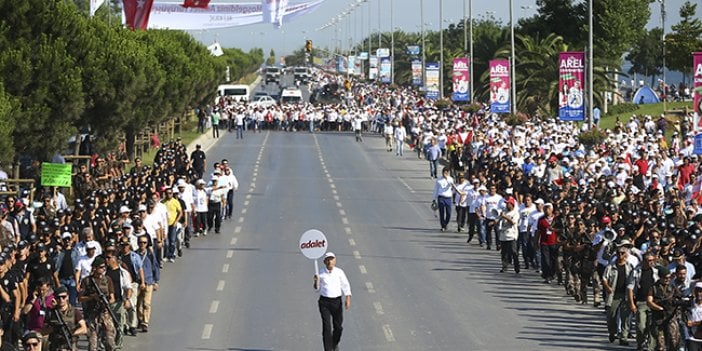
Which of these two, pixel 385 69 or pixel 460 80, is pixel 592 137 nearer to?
pixel 460 80

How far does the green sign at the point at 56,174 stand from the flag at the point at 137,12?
21.9 metres

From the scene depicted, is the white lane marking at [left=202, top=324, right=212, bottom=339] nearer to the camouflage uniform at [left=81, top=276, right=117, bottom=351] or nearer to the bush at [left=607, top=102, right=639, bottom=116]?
the camouflage uniform at [left=81, top=276, right=117, bottom=351]

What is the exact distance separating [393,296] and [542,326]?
11.8 feet

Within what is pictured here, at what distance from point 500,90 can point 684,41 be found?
116 feet

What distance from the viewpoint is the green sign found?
3120 cm

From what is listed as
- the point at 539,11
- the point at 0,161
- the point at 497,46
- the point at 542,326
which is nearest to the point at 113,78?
the point at 0,161

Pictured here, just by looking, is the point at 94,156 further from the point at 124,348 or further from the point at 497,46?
the point at 497,46

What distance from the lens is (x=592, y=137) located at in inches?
1804

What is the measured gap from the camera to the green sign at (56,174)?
31.2m

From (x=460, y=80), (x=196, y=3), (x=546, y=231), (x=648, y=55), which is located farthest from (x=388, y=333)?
(x=648, y=55)

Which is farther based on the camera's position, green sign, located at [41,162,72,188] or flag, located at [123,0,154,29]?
flag, located at [123,0,154,29]

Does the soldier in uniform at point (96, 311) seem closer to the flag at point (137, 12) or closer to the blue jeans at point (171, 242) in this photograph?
the blue jeans at point (171, 242)

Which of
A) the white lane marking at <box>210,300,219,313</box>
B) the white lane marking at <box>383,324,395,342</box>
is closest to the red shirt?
the white lane marking at <box>383,324,395,342</box>

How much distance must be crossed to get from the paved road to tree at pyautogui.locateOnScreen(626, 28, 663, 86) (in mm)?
108723
